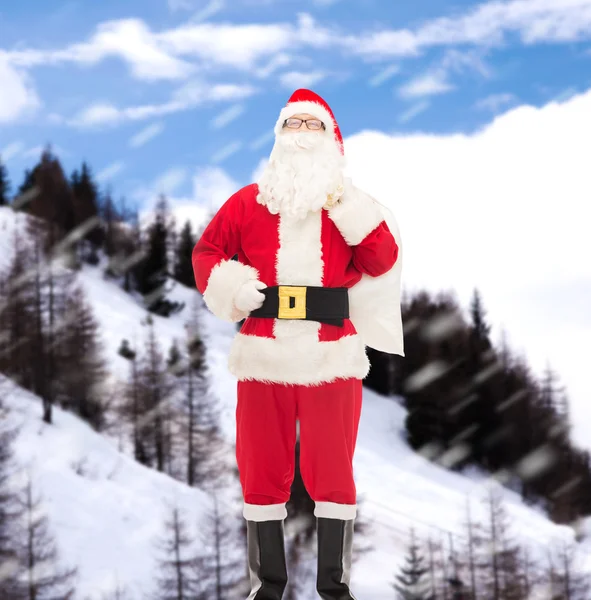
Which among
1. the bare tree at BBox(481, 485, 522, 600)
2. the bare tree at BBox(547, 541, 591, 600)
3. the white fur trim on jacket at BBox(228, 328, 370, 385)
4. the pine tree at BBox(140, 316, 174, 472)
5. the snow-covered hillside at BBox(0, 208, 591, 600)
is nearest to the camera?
the white fur trim on jacket at BBox(228, 328, 370, 385)

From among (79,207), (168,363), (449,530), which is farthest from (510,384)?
(79,207)

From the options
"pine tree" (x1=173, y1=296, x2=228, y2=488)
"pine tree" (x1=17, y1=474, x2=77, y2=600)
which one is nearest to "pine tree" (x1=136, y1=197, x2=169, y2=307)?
"pine tree" (x1=173, y1=296, x2=228, y2=488)

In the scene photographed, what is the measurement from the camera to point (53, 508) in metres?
32.4

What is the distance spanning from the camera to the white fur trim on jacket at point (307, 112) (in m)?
4.53

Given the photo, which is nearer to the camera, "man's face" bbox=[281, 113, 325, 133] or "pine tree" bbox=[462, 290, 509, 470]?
"man's face" bbox=[281, 113, 325, 133]

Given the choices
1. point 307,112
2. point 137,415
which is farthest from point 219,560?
point 307,112

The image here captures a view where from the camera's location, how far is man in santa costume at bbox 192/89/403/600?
424 centimetres

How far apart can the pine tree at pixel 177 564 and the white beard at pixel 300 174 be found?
28.5 metres

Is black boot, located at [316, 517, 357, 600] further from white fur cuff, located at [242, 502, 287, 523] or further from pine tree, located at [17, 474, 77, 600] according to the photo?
pine tree, located at [17, 474, 77, 600]

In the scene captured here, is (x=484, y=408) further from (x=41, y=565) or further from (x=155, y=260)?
(x=41, y=565)

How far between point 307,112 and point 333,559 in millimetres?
2492

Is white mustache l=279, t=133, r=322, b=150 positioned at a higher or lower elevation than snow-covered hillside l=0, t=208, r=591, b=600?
higher

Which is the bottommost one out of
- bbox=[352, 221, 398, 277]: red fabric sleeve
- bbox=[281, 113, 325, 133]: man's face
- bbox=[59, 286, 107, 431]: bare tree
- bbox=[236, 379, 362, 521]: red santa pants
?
bbox=[59, 286, 107, 431]: bare tree

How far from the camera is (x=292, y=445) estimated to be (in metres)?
4.34
